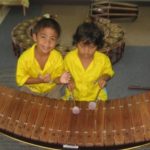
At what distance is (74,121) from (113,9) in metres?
3.66

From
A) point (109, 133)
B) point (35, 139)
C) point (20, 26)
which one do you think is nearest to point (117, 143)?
point (109, 133)

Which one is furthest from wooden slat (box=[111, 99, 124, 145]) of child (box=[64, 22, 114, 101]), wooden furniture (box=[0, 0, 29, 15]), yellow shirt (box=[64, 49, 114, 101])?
wooden furniture (box=[0, 0, 29, 15])

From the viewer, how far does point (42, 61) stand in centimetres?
309

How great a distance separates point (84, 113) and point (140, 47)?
2.88 m

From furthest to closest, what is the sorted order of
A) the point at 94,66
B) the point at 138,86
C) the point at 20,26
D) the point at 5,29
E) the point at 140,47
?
the point at 5,29, the point at 140,47, the point at 20,26, the point at 138,86, the point at 94,66

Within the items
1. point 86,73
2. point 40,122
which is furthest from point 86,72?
point 40,122

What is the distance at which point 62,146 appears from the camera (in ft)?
8.17

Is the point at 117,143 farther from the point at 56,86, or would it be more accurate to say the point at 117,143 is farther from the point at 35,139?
the point at 56,86

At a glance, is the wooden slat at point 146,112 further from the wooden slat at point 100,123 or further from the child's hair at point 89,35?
the child's hair at point 89,35

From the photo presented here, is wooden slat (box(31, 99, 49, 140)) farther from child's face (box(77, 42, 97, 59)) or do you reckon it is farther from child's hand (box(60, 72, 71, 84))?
child's face (box(77, 42, 97, 59))

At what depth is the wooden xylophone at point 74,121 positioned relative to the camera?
2475mm

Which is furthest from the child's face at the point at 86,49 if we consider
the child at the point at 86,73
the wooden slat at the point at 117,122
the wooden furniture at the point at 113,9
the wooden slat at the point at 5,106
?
the wooden furniture at the point at 113,9

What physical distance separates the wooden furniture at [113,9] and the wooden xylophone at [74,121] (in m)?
3.20

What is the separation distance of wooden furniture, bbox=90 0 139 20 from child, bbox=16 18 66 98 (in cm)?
276
